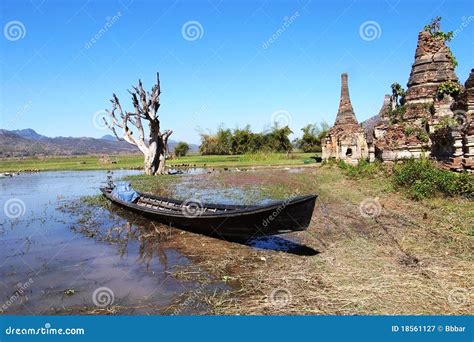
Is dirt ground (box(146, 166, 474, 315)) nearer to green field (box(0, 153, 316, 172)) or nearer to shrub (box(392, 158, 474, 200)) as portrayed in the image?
shrub (box(392, 158, 474, 200))

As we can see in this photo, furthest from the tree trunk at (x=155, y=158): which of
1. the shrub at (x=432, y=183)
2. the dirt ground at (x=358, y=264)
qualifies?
the shrub at (x=432, y=183)

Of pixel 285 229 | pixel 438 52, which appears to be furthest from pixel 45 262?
pixel 438 52

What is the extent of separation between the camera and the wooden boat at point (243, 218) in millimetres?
6984

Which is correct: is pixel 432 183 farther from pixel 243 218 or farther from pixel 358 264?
pixel 243 218

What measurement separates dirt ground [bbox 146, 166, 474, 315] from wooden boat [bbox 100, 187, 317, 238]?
1.15ft

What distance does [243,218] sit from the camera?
25.2ft

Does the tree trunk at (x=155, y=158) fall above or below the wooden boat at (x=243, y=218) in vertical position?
above

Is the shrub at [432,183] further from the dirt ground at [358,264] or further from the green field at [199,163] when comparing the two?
the green field at [199,163]

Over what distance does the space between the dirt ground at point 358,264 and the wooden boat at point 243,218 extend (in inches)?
13.8

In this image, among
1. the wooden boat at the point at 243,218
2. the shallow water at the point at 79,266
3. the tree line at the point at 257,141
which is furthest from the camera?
the tree line at the point at 257,141

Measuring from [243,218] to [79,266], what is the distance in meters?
3.45

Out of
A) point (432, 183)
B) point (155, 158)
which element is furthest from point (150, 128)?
point (432, 183)

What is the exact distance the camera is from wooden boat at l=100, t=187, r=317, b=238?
6984mm

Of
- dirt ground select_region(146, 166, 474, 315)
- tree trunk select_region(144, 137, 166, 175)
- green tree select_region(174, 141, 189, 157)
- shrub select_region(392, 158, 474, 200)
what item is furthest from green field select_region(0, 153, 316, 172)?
dirt ground select_region(146, 166, 474, 315)
